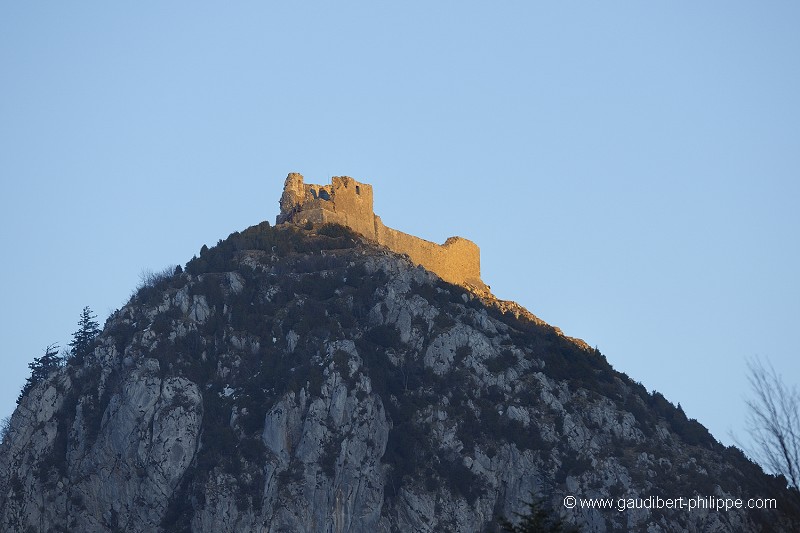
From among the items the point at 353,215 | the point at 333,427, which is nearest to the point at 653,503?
the point at 333,427

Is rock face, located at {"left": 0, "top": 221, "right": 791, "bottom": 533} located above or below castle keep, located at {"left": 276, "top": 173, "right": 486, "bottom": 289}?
below

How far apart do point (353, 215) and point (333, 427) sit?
3155 cm

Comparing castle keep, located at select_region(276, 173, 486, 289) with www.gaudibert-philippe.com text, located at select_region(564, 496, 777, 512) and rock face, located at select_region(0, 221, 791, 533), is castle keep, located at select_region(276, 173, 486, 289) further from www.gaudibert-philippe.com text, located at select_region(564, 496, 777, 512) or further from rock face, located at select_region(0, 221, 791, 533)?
www.gaudibert-philippe.com text, located at select_region(564, 496, 777, 512)

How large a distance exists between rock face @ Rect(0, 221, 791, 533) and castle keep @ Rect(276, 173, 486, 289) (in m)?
13.8

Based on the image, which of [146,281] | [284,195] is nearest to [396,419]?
[146,281]

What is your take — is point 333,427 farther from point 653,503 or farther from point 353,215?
point 353,215

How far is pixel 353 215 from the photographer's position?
11450cm

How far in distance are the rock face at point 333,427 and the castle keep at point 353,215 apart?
13.8m

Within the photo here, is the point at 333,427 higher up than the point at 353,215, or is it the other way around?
the point at 353,215

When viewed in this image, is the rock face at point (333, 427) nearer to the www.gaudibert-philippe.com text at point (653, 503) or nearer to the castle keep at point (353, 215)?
the www.gaudibert-philippe.com text at point (653, 503)

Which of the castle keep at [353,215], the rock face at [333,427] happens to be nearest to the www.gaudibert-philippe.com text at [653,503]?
the rock face at [333,427]

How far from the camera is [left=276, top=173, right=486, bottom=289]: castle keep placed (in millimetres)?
112625

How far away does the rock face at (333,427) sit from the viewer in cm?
8338

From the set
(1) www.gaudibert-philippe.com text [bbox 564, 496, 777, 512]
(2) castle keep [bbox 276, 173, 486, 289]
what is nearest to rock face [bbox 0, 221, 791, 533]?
(1) www.gaudibert-philippe.com text [bbox 564, 496, 777, 512]
